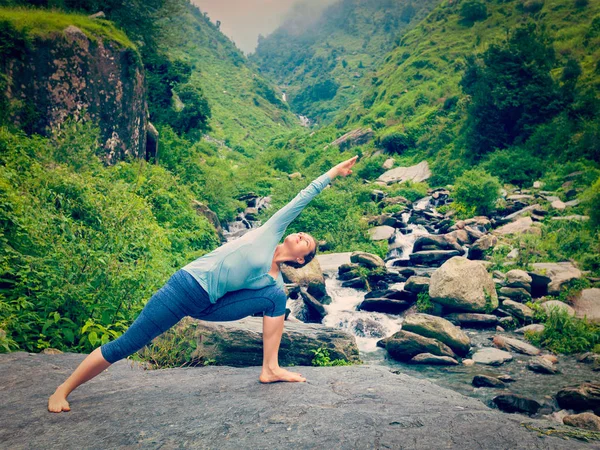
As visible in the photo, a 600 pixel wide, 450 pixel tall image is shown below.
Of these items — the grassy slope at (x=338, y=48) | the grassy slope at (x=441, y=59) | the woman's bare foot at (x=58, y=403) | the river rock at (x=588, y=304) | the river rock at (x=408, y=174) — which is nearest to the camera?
the woman's bare foot at (x=58, y=403)

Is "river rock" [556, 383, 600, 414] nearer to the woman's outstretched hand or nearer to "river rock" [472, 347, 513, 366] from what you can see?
"river rock" [472, 347, 513, 366]

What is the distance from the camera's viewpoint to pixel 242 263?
3.44 m

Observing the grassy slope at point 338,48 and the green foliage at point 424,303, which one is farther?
the grassy slope at point 338,48

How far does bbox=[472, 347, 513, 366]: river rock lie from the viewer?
9.27 meters

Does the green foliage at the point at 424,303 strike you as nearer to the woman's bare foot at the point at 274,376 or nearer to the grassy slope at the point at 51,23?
the woman's bare foot at the point at 274,376

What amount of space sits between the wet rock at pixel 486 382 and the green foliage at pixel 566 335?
107 inches

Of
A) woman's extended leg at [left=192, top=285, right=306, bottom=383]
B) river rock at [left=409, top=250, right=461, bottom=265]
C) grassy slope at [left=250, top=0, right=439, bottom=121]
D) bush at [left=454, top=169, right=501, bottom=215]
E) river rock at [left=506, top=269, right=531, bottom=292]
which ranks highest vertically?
grassy slope at [left=250, top=0, right=439, bottom=121]

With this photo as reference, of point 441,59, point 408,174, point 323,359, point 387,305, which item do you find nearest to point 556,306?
point 387,305

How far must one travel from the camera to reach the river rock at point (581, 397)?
6.94 m

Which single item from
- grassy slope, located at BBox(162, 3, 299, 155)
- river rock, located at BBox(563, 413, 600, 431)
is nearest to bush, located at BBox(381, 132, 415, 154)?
grassy slope, located at BBox(162, 3, 299, 155)

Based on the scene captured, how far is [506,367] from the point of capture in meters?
9.11

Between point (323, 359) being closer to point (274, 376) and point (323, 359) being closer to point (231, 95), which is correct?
point (274, 376)

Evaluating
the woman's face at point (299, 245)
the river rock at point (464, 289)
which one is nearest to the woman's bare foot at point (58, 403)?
the woman's face at point (299, 245)

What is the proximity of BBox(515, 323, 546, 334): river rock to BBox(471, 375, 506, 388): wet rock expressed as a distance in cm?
320
